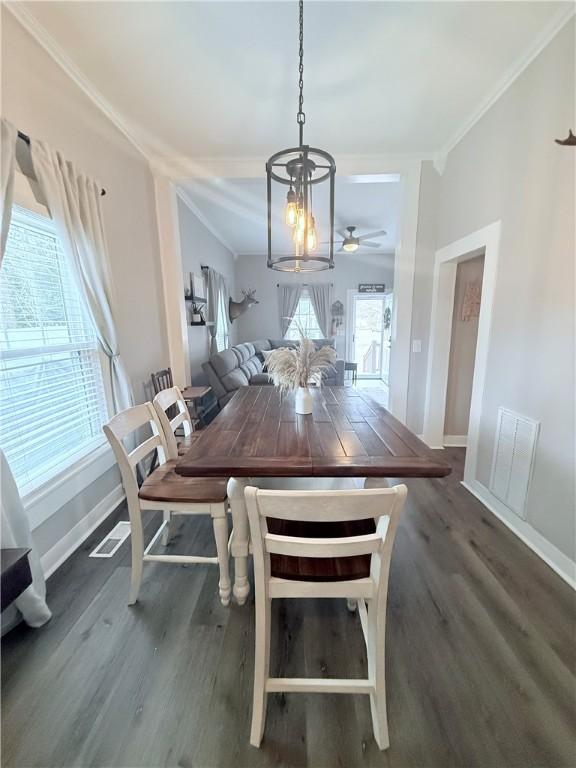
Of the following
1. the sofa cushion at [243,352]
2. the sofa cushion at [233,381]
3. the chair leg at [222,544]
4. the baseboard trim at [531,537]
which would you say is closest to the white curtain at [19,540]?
the chair leg at [222,544]

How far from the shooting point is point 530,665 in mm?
1208

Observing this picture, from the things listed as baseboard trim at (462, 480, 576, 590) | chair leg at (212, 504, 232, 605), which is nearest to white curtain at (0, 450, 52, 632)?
chair leg at (212, 504, 232, 605)

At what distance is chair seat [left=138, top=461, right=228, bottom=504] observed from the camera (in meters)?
1.41

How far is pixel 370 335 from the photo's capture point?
296 inches

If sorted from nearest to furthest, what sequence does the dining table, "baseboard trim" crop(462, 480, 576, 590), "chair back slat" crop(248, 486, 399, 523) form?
"chair back slat" crop(248, 486, 399, 523)
the dining table
"baseboard trim" crop(462, 480, 576, 590)

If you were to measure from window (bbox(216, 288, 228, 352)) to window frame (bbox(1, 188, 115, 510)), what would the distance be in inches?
131

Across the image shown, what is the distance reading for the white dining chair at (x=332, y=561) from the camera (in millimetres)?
771

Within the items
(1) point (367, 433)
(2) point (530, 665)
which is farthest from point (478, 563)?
(1) point (367, 433)

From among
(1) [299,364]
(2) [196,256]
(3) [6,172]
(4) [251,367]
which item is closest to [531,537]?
(1) [299,364]

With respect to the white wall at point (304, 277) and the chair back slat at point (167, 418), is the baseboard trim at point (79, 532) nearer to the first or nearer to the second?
the chair back slat at point (167, 418)

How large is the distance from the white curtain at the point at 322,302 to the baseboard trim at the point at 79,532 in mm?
5742

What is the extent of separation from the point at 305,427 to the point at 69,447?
5.05 feet

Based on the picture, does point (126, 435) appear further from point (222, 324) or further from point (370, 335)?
point (370, 335)

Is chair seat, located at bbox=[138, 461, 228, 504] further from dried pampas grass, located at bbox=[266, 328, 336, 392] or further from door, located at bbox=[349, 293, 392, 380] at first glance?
door, located at bbox=[349, 293, 392, 380]
